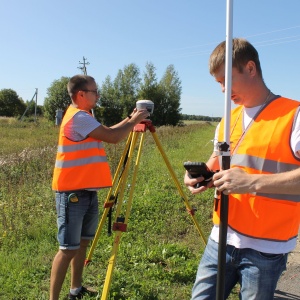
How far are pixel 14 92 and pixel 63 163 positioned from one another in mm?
70960

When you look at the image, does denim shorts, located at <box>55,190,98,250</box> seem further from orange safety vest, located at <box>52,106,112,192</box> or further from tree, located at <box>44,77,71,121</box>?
tree, located at <box>44,77,71,121</box>

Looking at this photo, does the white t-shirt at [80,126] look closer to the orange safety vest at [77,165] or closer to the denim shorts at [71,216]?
the orange safety vest at [77,165]

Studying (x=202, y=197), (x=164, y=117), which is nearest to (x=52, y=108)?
(x=164, y=117)

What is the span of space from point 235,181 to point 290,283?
8.55 feet

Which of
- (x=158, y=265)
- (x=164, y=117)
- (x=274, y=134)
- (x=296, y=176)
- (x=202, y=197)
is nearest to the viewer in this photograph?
(x=296, y=176)

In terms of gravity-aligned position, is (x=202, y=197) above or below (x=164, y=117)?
below

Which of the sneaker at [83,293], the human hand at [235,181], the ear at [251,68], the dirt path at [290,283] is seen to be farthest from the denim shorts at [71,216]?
the dirt path at [290,283]

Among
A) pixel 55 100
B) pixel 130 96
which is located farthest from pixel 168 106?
pixel 55 100

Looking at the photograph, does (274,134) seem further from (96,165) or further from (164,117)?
(164,117)

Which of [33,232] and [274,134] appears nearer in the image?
[274,134]

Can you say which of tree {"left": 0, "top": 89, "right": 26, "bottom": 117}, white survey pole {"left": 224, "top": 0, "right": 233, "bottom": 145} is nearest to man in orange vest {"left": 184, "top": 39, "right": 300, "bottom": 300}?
white survey pole {"left": 224, "top": 0, "right": 233, "bottom": 145}

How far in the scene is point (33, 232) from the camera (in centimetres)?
453

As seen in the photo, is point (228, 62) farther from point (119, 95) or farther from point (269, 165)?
point (119, 95)

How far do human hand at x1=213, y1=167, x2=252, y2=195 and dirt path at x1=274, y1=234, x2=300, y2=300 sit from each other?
229 centimetres
